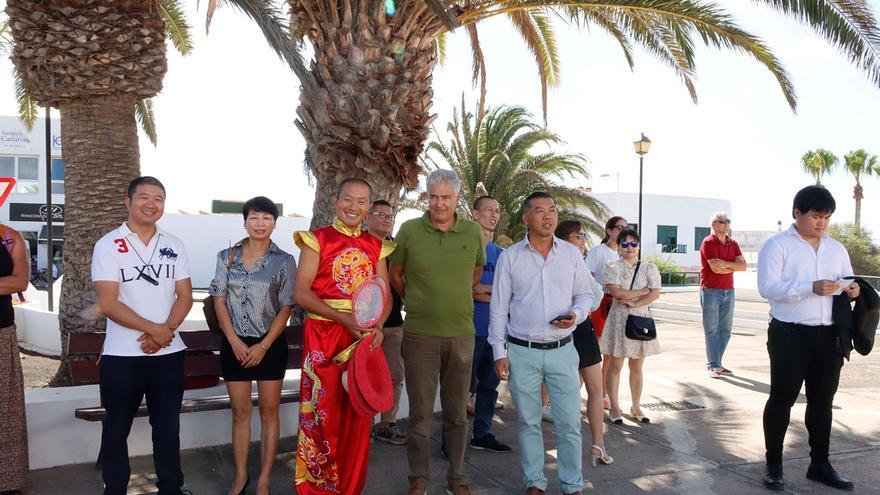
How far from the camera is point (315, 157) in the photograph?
5922mm

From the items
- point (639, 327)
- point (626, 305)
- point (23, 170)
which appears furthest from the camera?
point (23, 170)

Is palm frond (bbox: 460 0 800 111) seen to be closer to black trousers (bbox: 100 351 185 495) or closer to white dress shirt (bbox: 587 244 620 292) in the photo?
white dress shirt (bbox: 587 244 620 292)

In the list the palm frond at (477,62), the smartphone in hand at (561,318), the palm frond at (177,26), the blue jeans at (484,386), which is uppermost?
the palm frond at (177,26)

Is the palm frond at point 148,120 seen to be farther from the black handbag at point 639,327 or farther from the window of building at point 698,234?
the window of building at point 698,234

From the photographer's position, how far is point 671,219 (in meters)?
47.0

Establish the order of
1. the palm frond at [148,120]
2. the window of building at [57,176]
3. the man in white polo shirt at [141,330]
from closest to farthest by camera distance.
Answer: the man in white polo shirt at [141,330] < the palm frond at [148,120] < the window of building at [57,176]

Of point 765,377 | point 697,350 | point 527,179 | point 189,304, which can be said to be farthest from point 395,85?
point 527,179

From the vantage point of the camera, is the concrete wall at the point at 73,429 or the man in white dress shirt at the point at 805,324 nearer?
the man in white dress shirt at the point at 805,324

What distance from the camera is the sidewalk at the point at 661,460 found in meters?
4.08

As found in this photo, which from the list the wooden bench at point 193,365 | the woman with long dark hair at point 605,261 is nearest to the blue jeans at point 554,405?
the wooden bench at point 193,365

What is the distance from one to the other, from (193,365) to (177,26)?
8498 mm

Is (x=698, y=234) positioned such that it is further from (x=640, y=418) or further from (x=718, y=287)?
(x=640, y=418)

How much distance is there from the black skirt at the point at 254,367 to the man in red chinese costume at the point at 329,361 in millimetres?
290

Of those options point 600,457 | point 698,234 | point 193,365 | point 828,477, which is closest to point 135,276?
Result: point 193,365
